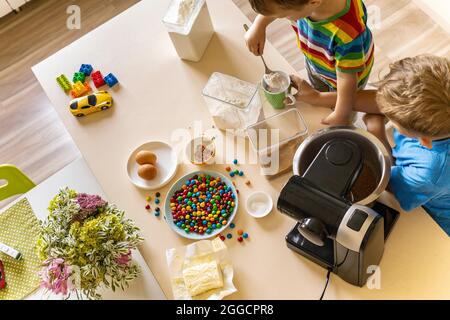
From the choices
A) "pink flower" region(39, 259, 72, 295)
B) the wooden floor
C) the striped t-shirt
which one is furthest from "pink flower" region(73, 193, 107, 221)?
the wooden floor

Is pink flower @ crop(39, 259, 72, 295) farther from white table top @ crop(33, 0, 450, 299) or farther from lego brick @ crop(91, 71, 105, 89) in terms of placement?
lego brick @ crop(91, 71, 105, 89)

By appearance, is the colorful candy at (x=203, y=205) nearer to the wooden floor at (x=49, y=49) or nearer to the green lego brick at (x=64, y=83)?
the green lego brick at (x=64, y=83)

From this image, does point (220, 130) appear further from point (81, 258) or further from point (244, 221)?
point (81, 258)

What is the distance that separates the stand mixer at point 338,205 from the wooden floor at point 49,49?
1.09 meters

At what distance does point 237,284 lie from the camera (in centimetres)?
99

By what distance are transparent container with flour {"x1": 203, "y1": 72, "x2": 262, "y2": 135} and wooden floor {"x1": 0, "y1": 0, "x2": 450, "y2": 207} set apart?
2.84ft

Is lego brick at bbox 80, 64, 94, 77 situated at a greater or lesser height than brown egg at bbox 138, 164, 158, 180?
greater

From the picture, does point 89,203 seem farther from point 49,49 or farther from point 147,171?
point 49,49

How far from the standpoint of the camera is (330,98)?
1.13 m

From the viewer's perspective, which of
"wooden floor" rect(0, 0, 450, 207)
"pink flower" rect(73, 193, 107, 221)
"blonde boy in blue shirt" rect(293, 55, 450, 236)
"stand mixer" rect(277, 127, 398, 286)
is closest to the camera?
"stand mixer" rect(277, 127, 398, 286)

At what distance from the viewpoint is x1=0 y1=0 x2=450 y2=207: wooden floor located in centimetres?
196

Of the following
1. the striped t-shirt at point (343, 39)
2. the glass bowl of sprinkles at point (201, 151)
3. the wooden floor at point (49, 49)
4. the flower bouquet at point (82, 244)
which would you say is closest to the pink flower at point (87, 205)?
the flower bouquet at point (82, 244)

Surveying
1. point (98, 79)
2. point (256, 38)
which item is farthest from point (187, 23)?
point (98, 79)

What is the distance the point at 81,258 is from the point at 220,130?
49cm
